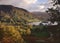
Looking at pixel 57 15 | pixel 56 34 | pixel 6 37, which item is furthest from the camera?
pixel 6 37

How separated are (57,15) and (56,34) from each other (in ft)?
3.29

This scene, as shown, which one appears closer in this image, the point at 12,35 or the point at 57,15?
the point at 57,15

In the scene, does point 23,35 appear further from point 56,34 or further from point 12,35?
point 56,34

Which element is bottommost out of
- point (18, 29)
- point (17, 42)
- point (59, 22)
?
point (17, 42)

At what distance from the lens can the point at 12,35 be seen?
11484 millimetres

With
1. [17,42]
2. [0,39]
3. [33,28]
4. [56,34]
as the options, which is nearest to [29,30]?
[33,28]

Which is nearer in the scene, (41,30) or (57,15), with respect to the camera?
(57,15)

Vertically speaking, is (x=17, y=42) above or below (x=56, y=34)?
below

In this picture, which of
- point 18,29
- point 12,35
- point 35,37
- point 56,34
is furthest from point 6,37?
point 56,34

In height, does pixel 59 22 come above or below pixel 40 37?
above

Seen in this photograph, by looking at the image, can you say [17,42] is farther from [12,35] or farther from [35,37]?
[35,37]

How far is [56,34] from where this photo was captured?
812 cm

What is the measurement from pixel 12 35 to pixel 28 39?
1.24 metres

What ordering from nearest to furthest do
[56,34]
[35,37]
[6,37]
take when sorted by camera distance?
1. [56,34]
2. [6,37]
3. [35,37]
